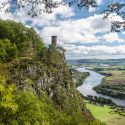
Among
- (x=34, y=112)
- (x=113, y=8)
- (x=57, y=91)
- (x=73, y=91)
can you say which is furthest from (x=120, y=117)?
(x=113, y=8)

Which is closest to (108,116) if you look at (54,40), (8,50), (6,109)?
(54,40)

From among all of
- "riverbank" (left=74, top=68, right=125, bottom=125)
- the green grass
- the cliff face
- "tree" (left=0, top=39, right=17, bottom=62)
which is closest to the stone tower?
the cliff face

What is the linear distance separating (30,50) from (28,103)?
154ft

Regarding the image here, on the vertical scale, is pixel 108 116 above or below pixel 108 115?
above

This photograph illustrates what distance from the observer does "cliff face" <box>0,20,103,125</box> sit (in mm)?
81125

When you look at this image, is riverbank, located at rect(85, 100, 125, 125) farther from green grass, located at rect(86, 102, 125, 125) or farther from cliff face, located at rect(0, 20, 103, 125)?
cliff face, located at rect(0, 20, 103, 125)

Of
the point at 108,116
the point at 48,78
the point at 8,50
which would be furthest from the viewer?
the point at 108,116

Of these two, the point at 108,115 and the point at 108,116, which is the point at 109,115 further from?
the point at 108,116

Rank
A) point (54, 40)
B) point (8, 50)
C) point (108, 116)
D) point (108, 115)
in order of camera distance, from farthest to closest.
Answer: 1. point (108, 115)
2. point (108, 116)
3. point (54, 40)
4. point (8, 50)

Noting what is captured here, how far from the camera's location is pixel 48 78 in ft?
303

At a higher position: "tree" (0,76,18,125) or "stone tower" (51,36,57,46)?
"stone tower" (51,36,57,46)

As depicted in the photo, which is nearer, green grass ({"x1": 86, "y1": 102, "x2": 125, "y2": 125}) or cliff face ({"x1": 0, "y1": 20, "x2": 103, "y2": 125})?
cliff face ({"x1": 0, "y1": 20, "x2": 103, "y2": 125})

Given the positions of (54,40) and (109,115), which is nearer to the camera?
(54,40)

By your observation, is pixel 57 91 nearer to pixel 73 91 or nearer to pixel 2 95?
pixel 73 91
